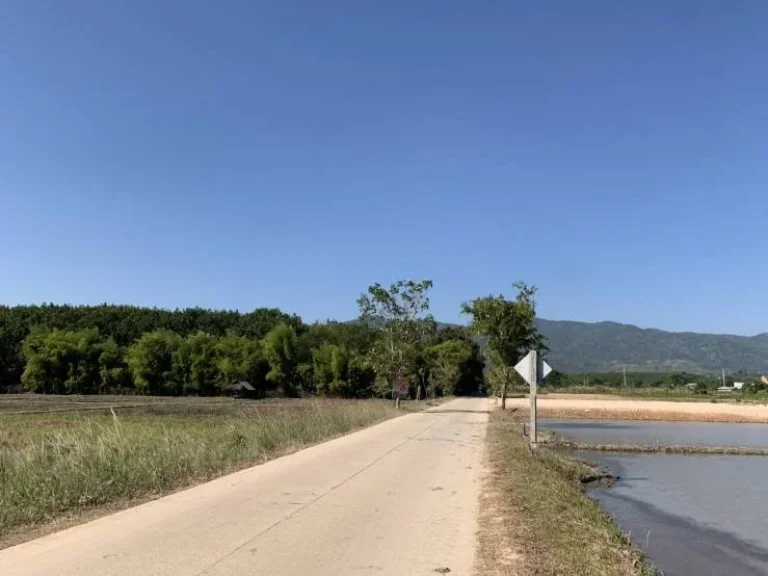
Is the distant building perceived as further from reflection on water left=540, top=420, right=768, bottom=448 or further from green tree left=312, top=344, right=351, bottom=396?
reflection on water left=540, top=420, right=768, bottom=448

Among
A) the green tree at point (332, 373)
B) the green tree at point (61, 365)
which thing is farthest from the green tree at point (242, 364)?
the green tree at point (61, 365)

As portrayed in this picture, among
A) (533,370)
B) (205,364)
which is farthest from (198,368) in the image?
(533,370)

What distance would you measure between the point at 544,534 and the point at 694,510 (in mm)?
8884

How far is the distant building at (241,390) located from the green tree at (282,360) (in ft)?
9.04

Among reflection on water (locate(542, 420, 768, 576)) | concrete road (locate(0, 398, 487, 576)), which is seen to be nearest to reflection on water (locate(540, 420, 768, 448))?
reflection on water (locate(542, 420, 768, 576))

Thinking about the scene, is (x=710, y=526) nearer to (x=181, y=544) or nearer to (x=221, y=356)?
(x=181, y=544)

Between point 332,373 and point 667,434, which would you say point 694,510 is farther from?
point 332,373

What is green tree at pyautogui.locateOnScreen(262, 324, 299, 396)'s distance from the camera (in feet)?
284

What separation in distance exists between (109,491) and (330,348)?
7644 cm

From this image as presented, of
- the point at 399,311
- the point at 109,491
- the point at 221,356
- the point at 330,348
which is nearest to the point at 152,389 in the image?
the point at 221,356

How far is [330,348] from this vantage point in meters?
86.8

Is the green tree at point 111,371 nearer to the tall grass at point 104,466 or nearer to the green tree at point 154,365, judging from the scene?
the green tree at point 154,365

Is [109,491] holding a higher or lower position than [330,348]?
lower

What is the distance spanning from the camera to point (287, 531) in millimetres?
8211
